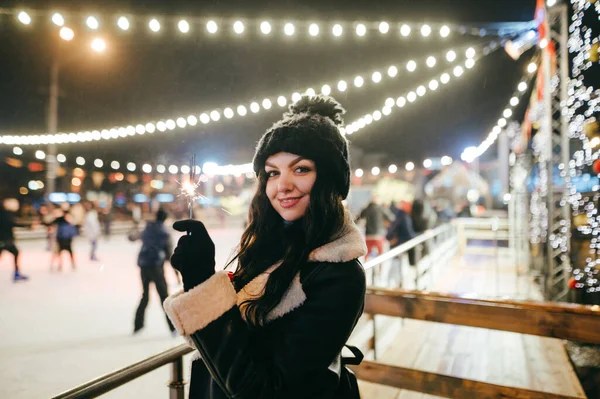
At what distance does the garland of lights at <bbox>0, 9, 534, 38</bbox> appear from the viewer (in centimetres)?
373

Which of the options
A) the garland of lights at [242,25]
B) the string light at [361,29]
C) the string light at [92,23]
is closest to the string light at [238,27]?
the garland of lights at [242,25]

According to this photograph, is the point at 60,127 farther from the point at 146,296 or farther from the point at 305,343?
the point at 305,343

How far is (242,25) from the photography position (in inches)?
158

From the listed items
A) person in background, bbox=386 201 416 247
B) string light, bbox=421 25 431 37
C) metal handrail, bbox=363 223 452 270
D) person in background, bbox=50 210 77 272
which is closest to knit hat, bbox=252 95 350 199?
metal handrail, bbox=363 223 452 270

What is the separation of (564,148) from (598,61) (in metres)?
1.23

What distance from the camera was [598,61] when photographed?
372 cm

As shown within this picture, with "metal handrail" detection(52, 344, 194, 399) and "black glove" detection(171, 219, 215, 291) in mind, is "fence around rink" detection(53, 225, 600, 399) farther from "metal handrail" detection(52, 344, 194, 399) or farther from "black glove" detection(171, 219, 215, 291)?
"black glove" detection(171, 219, 215, 291)

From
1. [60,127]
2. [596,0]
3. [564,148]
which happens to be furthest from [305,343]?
[60,127]

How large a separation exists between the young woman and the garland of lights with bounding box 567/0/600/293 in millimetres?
3893

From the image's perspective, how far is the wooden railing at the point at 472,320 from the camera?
1.98 meters

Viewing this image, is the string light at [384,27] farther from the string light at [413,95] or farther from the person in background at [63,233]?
the person in background at [63,233]

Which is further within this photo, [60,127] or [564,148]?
[60,127]

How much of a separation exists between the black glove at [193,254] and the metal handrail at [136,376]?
1.24 ft

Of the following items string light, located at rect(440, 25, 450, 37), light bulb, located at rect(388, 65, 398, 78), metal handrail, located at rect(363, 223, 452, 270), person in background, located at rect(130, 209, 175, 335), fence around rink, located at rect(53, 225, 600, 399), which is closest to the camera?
fence around rink, located at rect(53, 225, 600, 399)
